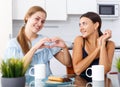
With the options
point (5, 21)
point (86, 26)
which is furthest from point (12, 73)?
point (5, 21)

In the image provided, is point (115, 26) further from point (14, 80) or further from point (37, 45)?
point (14, 80)

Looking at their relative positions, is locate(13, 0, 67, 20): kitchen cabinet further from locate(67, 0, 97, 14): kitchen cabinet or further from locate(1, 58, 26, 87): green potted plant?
locate(1, 58, 26, 87): green potted plant

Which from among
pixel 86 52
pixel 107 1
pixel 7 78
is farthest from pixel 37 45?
pixel 107 1

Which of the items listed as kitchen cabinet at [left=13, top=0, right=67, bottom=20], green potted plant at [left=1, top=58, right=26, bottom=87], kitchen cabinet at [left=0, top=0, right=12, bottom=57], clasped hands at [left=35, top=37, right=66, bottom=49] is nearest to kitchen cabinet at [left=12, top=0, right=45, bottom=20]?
kitchen cabinet at [left=13, top=0, right=67, bottom=20]

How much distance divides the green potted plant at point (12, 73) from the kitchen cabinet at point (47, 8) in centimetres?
260

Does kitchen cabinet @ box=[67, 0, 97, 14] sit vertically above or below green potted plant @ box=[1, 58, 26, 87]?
above

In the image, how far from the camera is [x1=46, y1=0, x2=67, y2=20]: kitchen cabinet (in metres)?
3.88

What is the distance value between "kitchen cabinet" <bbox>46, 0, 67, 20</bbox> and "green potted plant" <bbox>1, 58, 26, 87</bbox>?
2.67 meters

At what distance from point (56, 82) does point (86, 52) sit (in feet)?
2.39

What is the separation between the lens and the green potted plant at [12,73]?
4.10 ft

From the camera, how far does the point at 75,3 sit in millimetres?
3955

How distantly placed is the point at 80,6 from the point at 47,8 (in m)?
0.52

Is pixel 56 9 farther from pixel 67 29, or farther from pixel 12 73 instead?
pixel 12 73

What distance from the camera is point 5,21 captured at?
12.0ft
